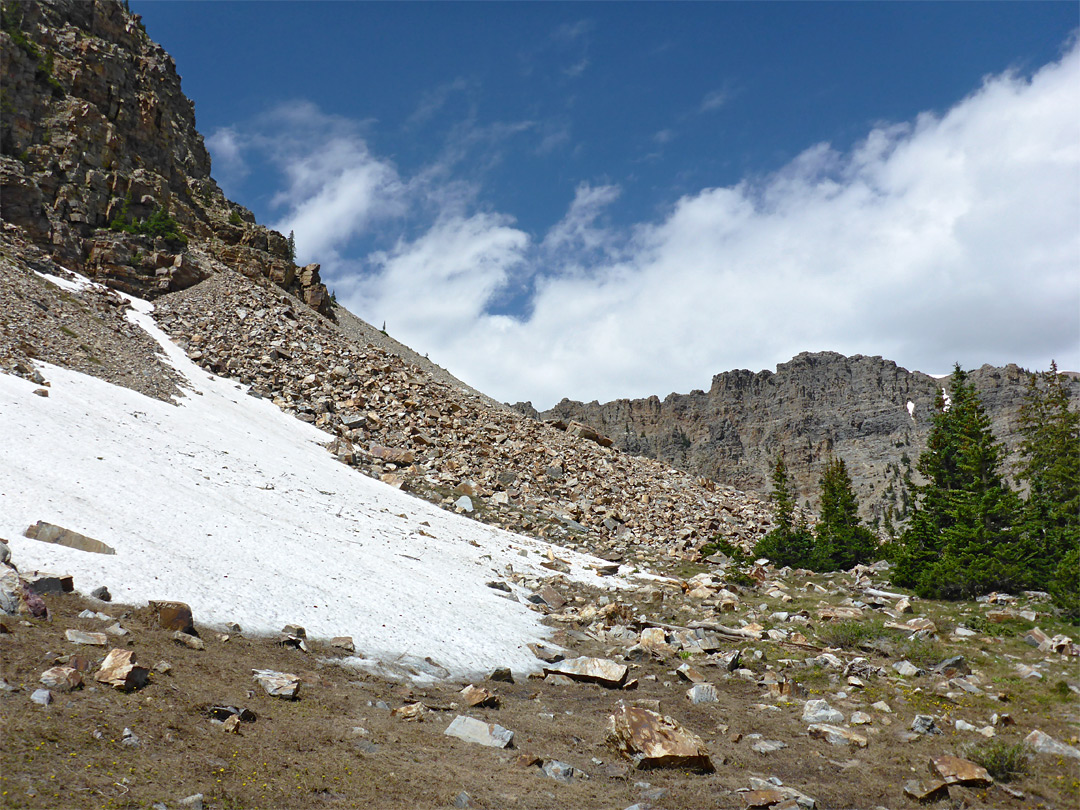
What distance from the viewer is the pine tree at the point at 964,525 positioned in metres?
24.4

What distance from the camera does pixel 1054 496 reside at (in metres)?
32.3

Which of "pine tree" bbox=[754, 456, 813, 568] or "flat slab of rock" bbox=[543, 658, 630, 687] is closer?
"flat slab of rock" bbox=[543, 658, 630, 687]

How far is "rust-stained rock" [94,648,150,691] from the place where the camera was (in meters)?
8.59

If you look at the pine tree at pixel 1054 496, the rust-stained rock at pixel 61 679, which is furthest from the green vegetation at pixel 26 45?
the pine tree at pixel 1054 496

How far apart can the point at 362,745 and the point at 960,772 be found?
30.3ft

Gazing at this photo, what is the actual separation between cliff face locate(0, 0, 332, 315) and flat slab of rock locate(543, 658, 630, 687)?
158 ft

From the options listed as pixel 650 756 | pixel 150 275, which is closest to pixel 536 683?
pixel 650 756

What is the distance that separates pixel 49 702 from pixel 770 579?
93.4 ft

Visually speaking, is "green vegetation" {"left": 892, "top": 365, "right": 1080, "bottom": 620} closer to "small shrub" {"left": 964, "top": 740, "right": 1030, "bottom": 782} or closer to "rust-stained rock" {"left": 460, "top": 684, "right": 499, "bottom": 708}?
"small shrub" {"left": 964, "top": 740, "right": 1030, "bottom": 782}

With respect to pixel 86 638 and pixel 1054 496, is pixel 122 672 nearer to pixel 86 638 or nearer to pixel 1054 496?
pixel 86 638

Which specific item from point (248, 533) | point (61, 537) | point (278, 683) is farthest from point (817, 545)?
point (61, 537)

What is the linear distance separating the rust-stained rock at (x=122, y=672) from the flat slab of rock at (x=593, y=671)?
8578 mm

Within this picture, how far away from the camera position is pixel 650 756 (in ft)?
32.3

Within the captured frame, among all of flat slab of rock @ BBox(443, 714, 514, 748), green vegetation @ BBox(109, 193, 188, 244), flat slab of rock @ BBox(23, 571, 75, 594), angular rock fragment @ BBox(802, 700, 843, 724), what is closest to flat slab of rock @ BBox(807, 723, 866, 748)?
angular rock fragment @ BBox(802, 700, 843, 724)
